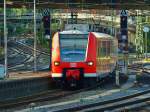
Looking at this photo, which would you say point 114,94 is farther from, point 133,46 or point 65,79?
point 133,46

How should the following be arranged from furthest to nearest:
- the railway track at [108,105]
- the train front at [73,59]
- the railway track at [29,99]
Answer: the train front at [73,59] → the railway track at [29,99] → the railway track at [108,105]

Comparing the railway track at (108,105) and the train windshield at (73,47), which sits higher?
the train windshield at (73,47)

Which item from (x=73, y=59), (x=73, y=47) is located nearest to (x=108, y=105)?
(x=73, y=59)

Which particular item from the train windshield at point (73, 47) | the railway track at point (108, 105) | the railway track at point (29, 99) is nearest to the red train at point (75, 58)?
the train windshield at point (73, 47)

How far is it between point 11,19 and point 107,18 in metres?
12.0

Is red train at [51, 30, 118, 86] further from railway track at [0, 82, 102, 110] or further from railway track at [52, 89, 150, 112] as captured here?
railway track at [52, 89, 150, 112]

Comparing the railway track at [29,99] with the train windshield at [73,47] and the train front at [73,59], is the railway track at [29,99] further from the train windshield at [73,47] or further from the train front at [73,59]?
the train windshield at [73,47]

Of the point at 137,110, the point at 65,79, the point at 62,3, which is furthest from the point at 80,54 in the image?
the point at 62,3

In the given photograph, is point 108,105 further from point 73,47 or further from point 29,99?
point 73,47

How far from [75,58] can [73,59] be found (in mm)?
108

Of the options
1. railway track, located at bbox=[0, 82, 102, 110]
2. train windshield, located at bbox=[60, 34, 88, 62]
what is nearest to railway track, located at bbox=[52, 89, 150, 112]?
railway track, located at bbox=[0, 82, 102, 110]

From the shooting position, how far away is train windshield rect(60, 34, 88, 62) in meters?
29.2

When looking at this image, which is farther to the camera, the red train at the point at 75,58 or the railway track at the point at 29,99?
the red train at the point at 75,58

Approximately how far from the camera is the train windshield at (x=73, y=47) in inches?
1152
